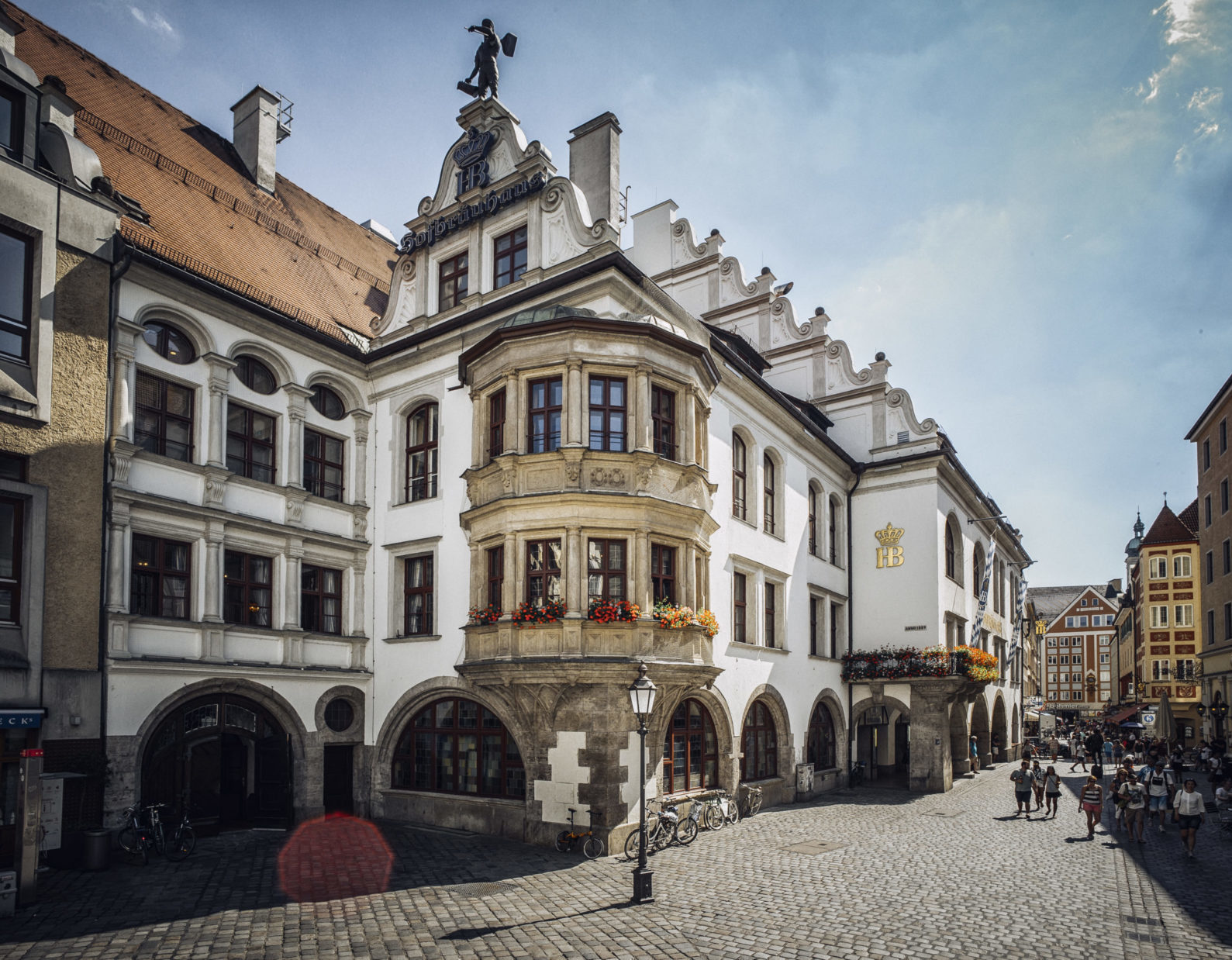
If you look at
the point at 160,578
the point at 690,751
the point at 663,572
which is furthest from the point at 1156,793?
the point at 160,578

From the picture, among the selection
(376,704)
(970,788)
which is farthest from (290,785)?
(970,788)

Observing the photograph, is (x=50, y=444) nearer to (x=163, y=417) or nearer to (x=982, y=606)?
(x=163, y=417)

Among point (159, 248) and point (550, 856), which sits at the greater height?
point (159, 248)

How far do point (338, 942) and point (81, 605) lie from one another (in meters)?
8.86

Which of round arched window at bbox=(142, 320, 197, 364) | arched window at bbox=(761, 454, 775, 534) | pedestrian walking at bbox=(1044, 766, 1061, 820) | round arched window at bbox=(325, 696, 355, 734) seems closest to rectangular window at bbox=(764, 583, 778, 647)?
arched window at bbox=(761, 454, 775, 534)

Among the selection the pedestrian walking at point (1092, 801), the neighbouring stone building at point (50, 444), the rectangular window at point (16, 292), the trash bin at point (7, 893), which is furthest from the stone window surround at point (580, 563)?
the pedestrian walking at point (1092, 801)

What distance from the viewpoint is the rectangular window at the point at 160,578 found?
61.8ft

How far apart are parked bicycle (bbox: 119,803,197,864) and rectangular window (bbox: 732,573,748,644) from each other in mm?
12657

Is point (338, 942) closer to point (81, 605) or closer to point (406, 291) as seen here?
point (81, 605)

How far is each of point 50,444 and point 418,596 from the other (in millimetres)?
8615

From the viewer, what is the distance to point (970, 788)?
3038cm

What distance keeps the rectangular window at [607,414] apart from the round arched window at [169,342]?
872cm

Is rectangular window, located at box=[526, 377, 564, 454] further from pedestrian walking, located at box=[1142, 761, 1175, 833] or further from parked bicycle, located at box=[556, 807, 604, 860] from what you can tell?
pedestrian walking, located at box=[1142, 761, 1175, 833]

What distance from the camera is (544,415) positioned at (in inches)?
782
